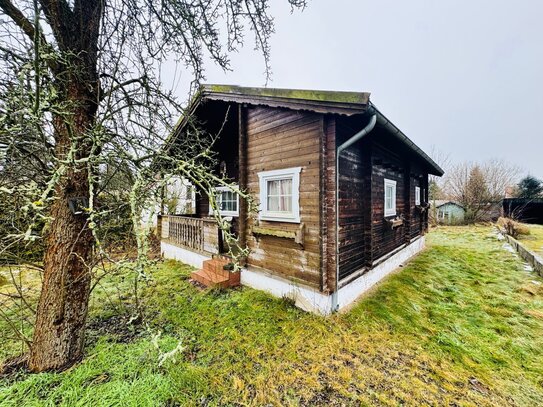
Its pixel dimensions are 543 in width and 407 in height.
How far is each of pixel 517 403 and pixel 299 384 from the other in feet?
7.73

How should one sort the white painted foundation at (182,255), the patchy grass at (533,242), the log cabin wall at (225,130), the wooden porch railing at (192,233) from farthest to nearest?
the patchy grass at (533,242) → the white painted foundation at (182,255) → the log cabin wall at (225,130) → the wooden porch railing at (192,233)

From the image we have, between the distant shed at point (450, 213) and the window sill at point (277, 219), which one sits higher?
the window sill at point (277, 219)

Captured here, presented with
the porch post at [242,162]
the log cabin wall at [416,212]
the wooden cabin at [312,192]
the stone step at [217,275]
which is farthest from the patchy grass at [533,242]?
the stone step at [217,275]

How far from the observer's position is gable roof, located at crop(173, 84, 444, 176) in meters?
3.33

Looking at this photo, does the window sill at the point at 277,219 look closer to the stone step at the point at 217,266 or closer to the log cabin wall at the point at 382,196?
the stone step at the point at 217,266

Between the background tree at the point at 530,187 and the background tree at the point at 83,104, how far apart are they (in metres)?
27.9

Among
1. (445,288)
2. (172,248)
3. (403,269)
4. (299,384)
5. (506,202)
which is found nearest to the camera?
(299,384)

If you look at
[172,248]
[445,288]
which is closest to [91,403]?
[172,248]

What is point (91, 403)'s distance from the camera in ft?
7.36

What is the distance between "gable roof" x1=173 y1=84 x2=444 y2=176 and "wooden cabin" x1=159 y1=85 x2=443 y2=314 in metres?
0.02

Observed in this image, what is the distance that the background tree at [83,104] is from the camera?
226cm

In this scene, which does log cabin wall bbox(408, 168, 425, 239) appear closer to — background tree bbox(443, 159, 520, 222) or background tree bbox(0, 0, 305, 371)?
background tree bbox(0, 0, 305, 371)

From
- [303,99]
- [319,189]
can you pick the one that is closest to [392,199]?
[319,189]

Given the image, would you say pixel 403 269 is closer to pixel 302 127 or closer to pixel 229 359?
pixel 302 127
